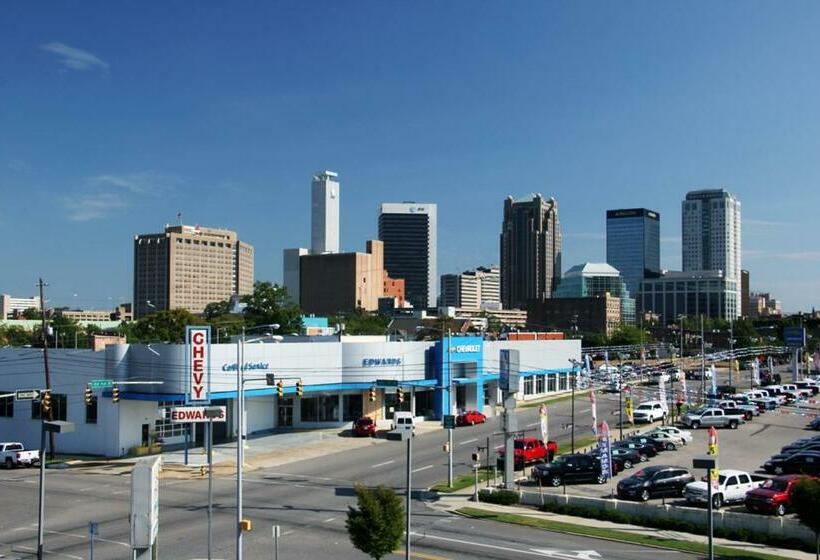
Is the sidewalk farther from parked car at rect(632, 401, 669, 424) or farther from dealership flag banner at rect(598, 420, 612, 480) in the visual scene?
parked car at rect(632, 401, 669, 424)

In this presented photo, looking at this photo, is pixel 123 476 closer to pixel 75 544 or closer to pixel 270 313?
pixel 75 544

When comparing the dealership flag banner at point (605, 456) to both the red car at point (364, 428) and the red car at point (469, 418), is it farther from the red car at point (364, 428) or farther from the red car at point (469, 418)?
the red car at point (469, 418)

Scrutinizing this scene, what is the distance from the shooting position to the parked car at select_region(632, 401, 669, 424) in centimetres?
7200

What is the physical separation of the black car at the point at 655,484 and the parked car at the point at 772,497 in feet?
14.5

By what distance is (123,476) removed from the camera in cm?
5109

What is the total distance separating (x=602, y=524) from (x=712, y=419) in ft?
113

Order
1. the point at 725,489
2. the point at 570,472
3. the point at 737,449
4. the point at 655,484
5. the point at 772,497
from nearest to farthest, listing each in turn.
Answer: the point at 772,497
the point at 725,489
the point at 655,484
the point at 570,472
the point at 737,449

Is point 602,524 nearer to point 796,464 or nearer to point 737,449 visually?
point 796,464

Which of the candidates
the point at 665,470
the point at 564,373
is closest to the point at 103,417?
the point at 665,470

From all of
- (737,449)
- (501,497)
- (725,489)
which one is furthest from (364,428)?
(725,489)

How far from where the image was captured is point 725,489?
40.5 meters

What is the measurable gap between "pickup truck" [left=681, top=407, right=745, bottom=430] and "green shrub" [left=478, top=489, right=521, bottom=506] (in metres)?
31.1

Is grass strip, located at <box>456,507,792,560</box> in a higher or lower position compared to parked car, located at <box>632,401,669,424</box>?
lower

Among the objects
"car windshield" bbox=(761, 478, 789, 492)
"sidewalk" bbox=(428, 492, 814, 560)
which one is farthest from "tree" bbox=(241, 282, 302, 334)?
"car windshield" bbox=(761, 478, 789, 492)
